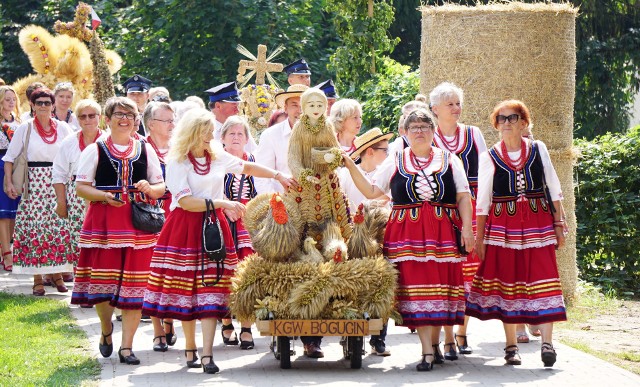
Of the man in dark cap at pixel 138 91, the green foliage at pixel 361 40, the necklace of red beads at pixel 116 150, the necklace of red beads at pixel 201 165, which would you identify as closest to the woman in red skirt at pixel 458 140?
the necklace of red beads at pixel 201 165

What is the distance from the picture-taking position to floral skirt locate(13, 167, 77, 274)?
1309 cm

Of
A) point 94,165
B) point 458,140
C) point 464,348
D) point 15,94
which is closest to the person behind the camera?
point 94,165

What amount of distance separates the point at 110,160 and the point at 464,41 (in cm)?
450

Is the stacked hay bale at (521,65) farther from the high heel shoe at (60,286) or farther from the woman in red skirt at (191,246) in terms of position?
the high heel shoe at (60,286)

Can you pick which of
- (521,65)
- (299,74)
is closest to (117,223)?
(299,74)

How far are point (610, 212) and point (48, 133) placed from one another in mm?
6207

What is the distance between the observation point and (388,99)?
52.0 feet

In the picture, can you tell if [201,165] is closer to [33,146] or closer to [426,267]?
[426,267]

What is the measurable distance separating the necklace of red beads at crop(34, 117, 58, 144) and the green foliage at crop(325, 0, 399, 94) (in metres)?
6.58

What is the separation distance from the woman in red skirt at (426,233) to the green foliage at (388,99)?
5898 mm

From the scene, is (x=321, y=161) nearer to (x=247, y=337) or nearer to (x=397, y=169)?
(x=397, y=169)

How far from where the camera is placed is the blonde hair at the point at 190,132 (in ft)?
29.4

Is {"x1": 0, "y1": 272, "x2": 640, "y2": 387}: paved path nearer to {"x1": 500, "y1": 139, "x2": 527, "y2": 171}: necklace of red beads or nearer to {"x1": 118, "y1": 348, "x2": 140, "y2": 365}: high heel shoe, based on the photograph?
{"x1": 118, "y1": 348, "x2": 140, "y2": 365}: high heel shoe

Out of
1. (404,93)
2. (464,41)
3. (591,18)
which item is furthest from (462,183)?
(591,18)
